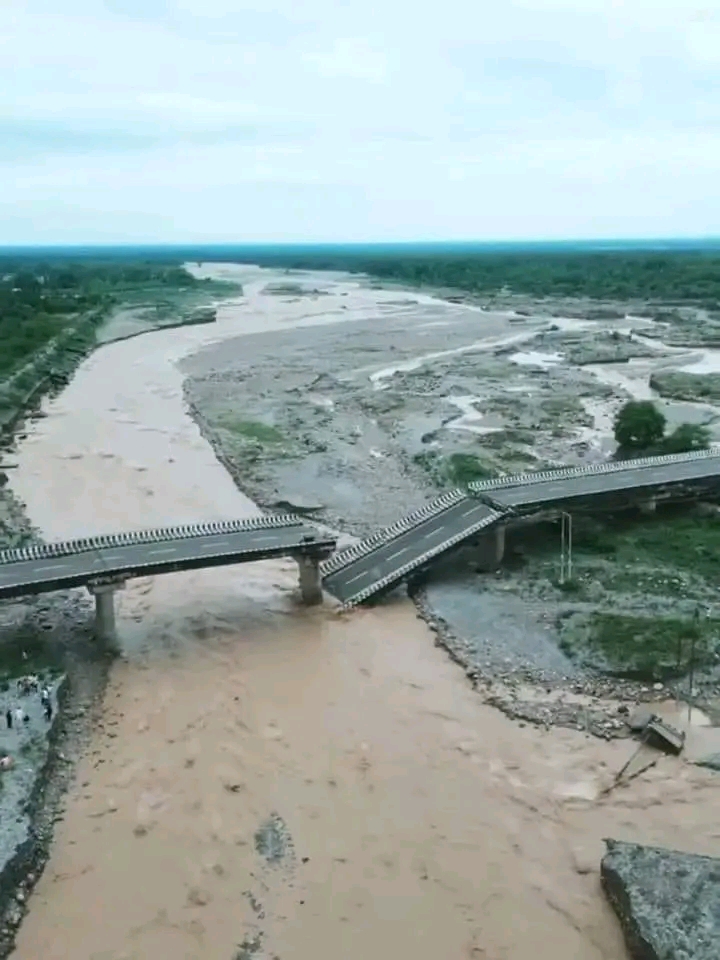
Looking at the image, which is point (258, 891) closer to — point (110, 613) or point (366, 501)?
point (110, 613)

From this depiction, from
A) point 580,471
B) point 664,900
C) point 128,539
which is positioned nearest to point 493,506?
point 580,471

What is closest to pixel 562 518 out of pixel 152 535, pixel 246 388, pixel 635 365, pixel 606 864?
pixel 152 535

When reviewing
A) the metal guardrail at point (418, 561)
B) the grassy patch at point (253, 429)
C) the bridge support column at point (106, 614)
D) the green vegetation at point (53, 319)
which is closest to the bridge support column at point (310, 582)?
the metal guardrail at point (418, 561)

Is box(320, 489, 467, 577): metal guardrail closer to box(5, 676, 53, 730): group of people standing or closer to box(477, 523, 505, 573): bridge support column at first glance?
box(477, 523, 505, 573): bridge support column

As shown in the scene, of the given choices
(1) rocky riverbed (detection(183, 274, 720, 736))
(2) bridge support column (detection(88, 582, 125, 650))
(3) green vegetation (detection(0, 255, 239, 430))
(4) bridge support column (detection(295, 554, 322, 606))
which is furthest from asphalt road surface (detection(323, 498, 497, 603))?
(3) green vegetation (detection(0, 255, 239, 430))

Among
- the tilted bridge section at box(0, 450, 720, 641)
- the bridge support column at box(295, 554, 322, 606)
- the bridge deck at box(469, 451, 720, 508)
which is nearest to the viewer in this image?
the tilted bridge section at box(0, 450, 720, 641)

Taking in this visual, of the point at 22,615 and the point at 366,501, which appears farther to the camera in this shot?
the point at 366,501

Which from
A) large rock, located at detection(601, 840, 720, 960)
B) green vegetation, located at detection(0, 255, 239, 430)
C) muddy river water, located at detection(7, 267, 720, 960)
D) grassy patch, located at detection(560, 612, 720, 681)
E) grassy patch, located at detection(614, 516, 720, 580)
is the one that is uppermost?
green vegetation, located at detection(0, 255, 239, 430)
